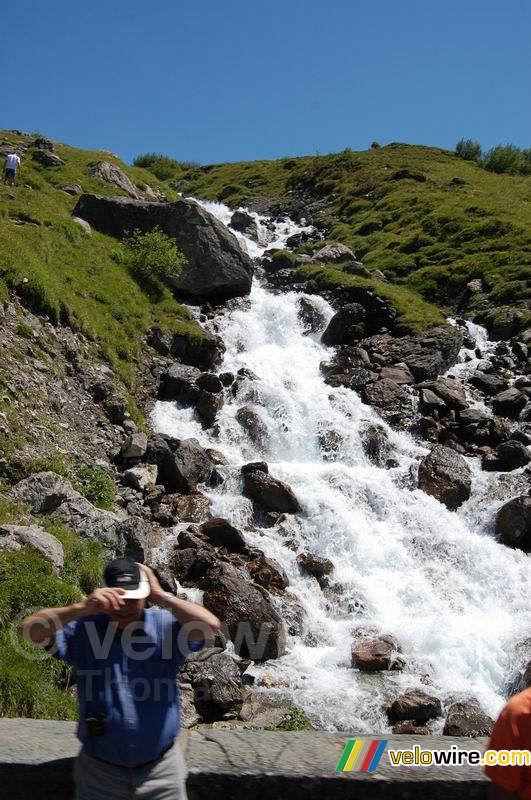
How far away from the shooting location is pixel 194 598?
14.2 metres

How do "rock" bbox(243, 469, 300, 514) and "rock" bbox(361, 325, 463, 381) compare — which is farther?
"rock" bbox(361, 325, 463, 381)

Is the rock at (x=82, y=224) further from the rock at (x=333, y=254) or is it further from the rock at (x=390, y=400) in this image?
the rock at (x=333, y=254)

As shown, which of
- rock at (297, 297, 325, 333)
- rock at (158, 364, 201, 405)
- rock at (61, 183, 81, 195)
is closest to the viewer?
rock at (158, 364, 201, 405)

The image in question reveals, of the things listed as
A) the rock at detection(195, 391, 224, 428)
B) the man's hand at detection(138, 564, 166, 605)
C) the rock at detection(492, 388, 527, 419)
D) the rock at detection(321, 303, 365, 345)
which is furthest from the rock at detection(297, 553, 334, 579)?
the rock at detection(321, 303, 365, 345)

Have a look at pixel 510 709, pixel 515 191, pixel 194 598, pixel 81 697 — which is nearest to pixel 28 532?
pixel 194 598

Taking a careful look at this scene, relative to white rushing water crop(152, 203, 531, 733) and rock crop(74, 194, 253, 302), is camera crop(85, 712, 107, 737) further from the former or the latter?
rock crop(74, 194, 253, 302)

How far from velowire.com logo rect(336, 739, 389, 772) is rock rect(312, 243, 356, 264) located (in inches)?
1608

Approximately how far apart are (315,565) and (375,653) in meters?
3.39

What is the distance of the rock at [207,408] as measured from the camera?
23344 millimetres

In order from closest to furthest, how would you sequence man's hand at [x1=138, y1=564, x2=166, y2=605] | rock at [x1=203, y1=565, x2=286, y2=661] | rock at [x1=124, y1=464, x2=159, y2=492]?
man's hand at [x1=138, y1=564, x2=166, y2=605], rock at [x1=203, y1=565, x2=286, y2=661], rock at [x1=124, y1=464, x2=159, y2=492]

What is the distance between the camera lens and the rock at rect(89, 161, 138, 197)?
139 feet

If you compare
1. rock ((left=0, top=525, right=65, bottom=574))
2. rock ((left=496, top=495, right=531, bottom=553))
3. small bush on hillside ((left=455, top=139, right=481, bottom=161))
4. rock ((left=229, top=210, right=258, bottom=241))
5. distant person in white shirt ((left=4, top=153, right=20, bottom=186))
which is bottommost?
rock ((left=0, top=525, right=65, bottom=574))

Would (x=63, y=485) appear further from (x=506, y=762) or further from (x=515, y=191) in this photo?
(x=515, y=191)

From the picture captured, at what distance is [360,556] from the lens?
60.6 ft
